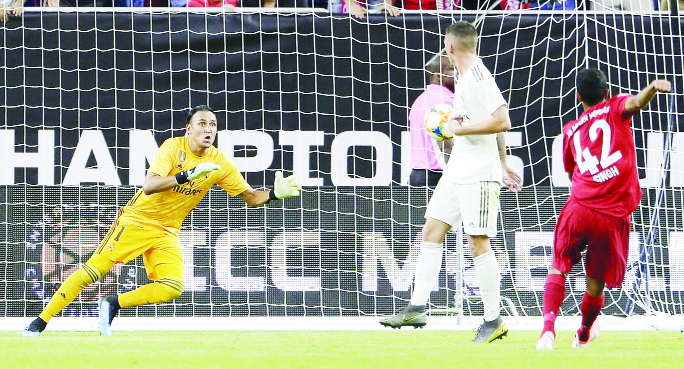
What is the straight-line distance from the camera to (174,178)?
6.41 meters

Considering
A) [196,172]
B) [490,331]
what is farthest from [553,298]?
[196,172]

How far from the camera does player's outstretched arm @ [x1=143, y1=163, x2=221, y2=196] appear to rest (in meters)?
6.20

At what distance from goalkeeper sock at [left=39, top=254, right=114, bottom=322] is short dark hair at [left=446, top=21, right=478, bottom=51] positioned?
2905 mm

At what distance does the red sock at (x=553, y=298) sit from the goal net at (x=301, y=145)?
2906mm

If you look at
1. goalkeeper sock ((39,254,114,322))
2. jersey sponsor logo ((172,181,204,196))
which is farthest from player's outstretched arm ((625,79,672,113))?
goalkeeper sock ((39,254,114,322))

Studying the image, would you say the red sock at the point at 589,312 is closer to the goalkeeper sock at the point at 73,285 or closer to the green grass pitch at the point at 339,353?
the green grass pitch at the point at 339,353

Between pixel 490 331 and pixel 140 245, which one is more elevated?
pixel 140 245

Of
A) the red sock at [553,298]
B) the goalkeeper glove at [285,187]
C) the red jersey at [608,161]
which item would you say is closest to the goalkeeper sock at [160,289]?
the goalkeeper glove at [285,187]

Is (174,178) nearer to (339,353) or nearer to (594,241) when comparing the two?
(339,353)

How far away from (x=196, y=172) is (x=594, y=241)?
2.65 m

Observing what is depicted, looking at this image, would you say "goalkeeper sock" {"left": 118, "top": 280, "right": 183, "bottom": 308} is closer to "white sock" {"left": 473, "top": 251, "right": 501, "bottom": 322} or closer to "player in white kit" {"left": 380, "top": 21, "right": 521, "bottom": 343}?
"player in white kit" {"left": 380, "top": 21, "right": 521, "bottom": 343}

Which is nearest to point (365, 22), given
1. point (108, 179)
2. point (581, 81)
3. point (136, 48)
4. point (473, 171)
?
point (136, 48)

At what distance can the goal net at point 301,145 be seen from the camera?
26.0ft

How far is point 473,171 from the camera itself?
18.0 feet
